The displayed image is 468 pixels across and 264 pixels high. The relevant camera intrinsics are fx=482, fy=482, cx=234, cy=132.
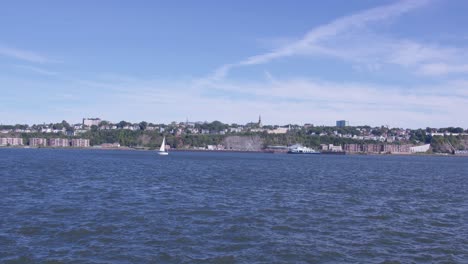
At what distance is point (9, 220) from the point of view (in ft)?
73.3

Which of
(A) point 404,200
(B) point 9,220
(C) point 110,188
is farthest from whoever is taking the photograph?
(C) point 110,188

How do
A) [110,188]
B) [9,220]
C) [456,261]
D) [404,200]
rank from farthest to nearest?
1. [110,188]
2. [404,200]
3. [9,220]
4. [456,261]

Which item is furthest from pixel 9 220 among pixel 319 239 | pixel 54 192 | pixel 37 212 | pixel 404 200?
pixel 404 200

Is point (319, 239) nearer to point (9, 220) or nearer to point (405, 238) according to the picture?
point (405, 238)

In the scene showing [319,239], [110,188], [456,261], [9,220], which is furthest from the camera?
[110,188]

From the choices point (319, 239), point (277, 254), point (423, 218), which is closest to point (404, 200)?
point (423, 218)

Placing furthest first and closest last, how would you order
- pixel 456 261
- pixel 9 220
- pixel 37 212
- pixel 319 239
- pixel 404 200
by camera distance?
pixel 404 200 < pixel 37 212 < pixel 9 220 < pixel 319 239 < pixel 456 261

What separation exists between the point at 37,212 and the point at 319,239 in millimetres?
14505

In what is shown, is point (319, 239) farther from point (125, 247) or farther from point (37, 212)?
point (37, 212)

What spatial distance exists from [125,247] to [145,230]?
9.91ft

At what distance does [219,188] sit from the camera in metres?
38.6

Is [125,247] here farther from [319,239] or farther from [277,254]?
[319,239]

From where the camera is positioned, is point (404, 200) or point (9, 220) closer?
point (9, 220)

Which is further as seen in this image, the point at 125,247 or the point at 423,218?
the point at 423,218
